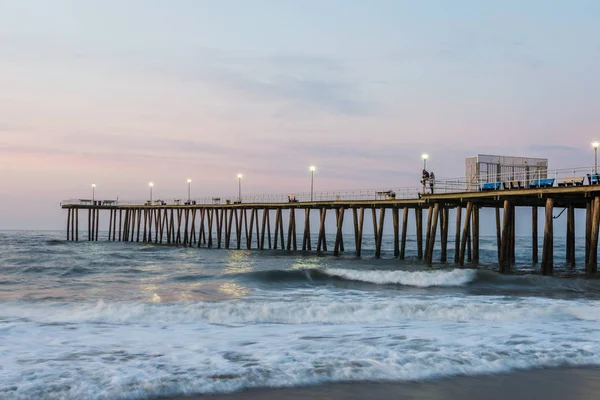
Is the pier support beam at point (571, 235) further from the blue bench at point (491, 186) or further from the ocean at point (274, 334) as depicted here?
the ocean at point (274, 334)

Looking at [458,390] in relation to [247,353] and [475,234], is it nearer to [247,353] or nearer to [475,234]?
[247,353]

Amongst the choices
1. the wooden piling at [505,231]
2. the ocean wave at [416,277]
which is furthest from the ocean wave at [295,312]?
the wooden piling at [505,231]

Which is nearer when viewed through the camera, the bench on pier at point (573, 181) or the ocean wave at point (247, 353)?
the ocean wave at point (247, 353)

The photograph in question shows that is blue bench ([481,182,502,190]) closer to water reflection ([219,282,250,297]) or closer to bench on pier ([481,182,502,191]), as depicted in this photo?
→ bench on pier ([481,182,502,191])

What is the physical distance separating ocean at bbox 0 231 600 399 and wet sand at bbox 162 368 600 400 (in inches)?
9.6

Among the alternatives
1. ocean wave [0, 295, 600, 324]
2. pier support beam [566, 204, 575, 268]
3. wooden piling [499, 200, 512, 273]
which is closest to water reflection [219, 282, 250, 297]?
ocean wave [0, 295, 600, 324]

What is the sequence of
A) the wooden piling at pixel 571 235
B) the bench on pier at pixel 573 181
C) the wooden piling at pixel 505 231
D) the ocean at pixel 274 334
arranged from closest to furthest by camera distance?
the ocean at pixel 274 334 → the bench on pier at pixel 573 181 → the wooden piling at pixel 505 231 → the wooden piling at pixel 571 235

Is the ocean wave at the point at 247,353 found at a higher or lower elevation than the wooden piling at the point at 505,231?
lower

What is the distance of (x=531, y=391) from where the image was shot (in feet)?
28.0

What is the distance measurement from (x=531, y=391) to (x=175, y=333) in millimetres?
7893

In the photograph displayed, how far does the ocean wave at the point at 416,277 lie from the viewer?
84.5ft

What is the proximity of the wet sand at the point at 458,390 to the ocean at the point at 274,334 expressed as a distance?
244mm

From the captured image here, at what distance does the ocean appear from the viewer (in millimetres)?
9266

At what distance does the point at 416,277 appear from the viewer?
1056 inches
